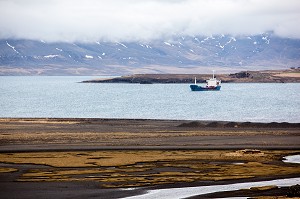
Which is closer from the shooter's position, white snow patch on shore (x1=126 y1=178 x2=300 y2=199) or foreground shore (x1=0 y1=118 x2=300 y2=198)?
white snow patch on shore (x1=126 y1=178 x2=300 y2=199)

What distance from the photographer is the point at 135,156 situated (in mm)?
55031

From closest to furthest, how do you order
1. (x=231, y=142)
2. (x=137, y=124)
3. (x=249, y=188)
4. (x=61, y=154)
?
1. (x=249, y=188)
2. (x=61, y=154)
3. (x=231, y=142)
4. (x=137, y=124)

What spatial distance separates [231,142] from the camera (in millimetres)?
65188

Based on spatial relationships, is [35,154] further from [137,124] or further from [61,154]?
[137,124]

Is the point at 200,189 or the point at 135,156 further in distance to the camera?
the point at 135,156

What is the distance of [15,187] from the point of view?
40.4 meters

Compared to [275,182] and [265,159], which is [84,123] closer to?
[265,159]

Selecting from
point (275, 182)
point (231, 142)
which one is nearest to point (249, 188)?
point (275, 182)

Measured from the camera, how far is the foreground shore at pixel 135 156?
41875 millimetres

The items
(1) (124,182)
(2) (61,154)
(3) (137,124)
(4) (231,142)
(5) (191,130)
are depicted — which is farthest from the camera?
(3) (137,124)

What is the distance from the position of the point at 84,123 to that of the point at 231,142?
30.8 meters

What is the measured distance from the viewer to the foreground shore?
41875 mm

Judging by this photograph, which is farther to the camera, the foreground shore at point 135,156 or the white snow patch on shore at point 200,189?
the foreground shore at point 135,156

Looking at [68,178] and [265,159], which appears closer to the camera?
[68,178]
